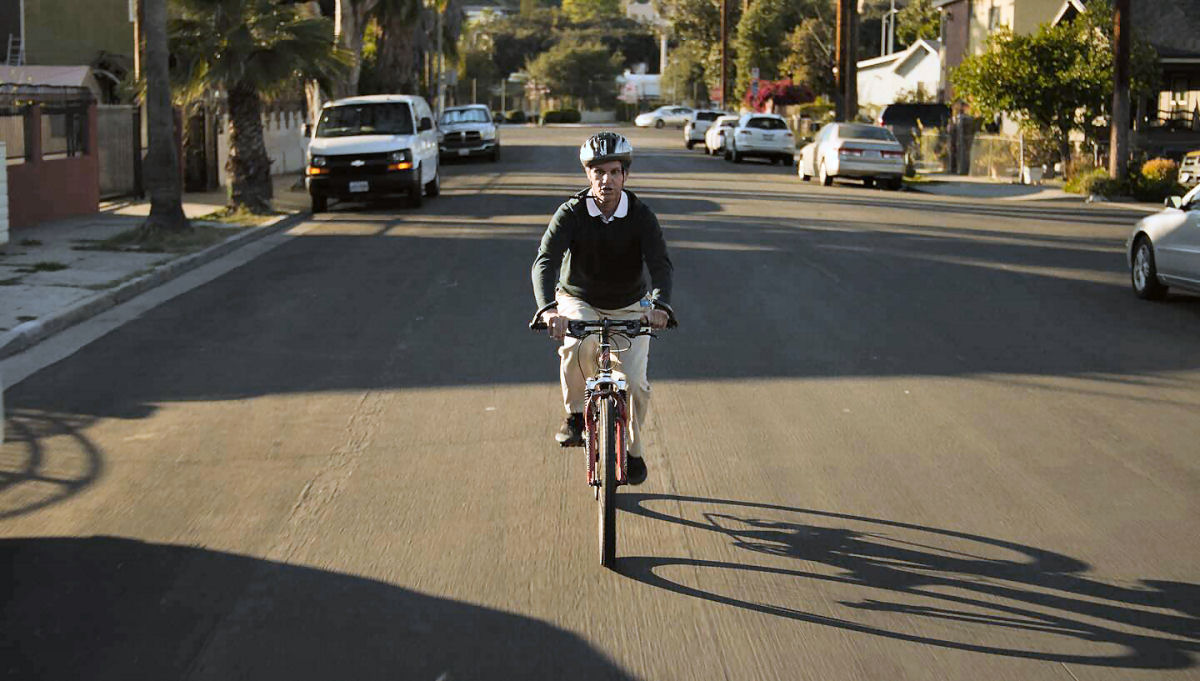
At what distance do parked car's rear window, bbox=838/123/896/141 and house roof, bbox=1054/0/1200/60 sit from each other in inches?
336

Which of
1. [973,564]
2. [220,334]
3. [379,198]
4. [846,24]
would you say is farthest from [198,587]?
[846,24]

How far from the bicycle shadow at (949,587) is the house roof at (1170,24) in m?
35.1

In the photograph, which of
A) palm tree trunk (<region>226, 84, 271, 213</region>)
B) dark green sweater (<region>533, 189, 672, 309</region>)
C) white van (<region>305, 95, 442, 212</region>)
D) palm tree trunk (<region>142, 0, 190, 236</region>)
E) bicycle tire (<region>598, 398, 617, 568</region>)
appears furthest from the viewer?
white van (<region>305, 95, 442, 212</region>)

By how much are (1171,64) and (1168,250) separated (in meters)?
27.1

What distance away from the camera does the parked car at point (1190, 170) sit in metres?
29.5

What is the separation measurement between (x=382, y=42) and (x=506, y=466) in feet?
136

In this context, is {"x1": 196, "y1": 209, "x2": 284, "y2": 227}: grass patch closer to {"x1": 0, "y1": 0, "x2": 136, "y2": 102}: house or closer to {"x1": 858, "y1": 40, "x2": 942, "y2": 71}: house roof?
{"x1": 0, "y1": 0, "x2": 136, "y2": 102}: house

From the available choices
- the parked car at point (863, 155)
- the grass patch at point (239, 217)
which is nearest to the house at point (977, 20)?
the parked car at point (863, 155)

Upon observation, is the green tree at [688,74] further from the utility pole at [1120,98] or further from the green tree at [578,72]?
the utility pole at [1120,98]

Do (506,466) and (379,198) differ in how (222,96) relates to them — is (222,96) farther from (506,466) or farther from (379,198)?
(506,466)

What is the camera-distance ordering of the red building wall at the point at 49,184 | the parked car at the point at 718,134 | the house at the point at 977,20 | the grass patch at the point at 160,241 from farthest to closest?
the house at the point at 977,20, the parked car at the point at 718,134, the red building wall at the point at 49,184, the grass patch at the point at 160,241

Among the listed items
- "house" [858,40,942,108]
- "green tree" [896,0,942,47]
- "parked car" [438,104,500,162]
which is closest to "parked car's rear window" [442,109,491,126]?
"parked car" [438,104,500,162]

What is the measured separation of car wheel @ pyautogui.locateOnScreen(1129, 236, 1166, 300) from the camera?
586 inches

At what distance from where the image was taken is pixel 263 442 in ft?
28.4
